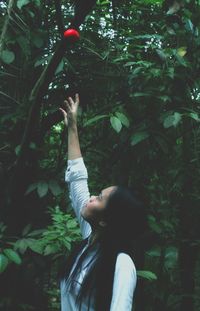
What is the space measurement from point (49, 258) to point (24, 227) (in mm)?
216

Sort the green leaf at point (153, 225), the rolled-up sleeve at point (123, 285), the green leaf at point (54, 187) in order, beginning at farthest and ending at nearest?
the green leaf at point (153, 225), the green leaf at point (54, 187), the rolled-up sleeve at point (123, 285)

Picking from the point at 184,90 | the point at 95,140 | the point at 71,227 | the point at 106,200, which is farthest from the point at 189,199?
the point at 106,200

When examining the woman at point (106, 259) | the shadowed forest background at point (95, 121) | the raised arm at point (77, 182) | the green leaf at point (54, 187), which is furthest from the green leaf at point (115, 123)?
the woman at point (106, 259)

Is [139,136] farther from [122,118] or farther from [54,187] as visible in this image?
[54,187]

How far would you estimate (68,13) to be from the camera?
2666 mm

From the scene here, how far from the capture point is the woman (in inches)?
52.4

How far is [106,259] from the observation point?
1429 mm

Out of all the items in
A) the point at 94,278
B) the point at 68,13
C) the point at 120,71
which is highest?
the point at 68,13

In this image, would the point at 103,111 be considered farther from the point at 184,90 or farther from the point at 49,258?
the point at 49,258

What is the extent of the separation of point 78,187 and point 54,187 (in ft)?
1.77

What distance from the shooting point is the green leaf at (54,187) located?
2303 mm

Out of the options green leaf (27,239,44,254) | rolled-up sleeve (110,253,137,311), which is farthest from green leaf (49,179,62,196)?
rolled-up sleeve (110,253,137,311)

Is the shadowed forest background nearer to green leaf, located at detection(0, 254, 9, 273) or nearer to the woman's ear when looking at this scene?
green leaf, located at detection(0, 254, 9, 273)

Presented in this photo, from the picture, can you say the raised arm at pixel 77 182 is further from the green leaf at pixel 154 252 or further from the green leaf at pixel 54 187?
the green leaf at pixel 154 252
